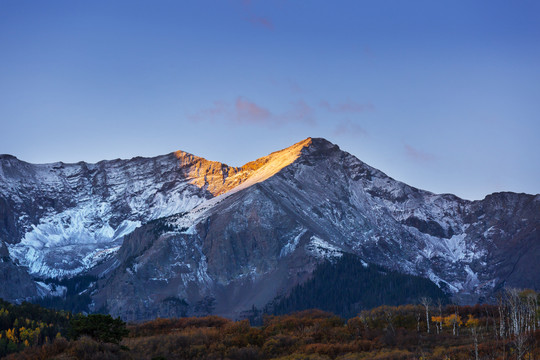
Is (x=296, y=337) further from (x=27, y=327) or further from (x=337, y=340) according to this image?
(x=27, y=327)

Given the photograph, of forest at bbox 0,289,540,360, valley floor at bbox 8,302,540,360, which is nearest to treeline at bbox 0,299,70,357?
forest at bbox 0,289,540,360

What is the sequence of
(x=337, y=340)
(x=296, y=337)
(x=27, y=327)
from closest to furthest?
1. (x=296, y=337)
2. (x=337, y=340)
3. (x=27, y=327)

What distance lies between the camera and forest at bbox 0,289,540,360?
10938 cm

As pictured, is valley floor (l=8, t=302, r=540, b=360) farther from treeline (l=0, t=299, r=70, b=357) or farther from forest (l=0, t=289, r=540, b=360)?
treeline (l=0, t=299, r=70, b=357)

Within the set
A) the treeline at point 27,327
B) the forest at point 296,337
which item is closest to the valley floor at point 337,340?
the forest at point 296,337

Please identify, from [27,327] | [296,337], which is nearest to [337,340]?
[296,337]

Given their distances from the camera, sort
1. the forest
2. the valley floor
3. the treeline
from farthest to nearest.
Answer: the treeline, the forest, the valley floor

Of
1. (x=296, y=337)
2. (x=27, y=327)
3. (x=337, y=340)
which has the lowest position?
(x=337, y=340)

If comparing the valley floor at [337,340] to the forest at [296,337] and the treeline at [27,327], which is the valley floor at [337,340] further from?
the treeline at [27,327]

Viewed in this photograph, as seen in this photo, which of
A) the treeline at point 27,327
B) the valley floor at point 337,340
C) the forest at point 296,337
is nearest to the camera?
the valley floor at point 337,340

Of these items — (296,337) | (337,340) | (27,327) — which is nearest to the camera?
(296,337)

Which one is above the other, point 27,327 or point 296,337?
point 27,327

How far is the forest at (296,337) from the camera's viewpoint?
10938cm

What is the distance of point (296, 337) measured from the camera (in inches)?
5778
